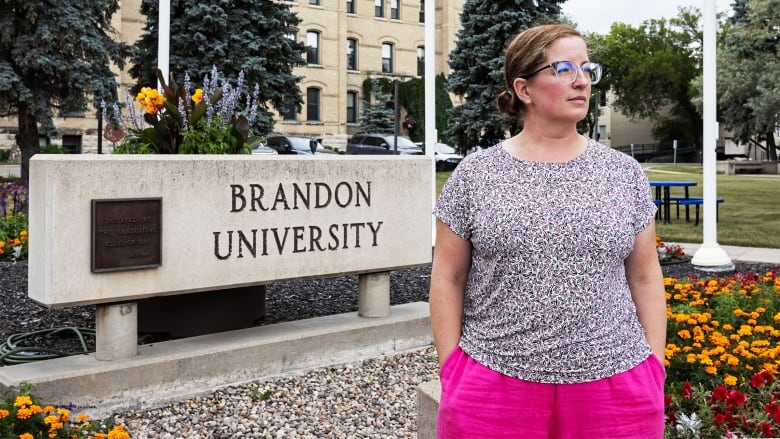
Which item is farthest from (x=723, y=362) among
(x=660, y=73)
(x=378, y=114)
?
(x=660, y=73)

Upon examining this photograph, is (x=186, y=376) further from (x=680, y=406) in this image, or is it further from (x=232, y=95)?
(x=680, y=406)

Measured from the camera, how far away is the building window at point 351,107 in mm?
48812

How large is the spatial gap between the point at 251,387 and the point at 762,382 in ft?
9.66

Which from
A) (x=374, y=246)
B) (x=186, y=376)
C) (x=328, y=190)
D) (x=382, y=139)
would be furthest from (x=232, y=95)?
(x=382, y=139)

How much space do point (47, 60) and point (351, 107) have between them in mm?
28956

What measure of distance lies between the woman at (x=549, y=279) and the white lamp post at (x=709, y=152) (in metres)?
6.99

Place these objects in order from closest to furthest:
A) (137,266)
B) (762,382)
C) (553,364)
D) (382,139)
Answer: (553,364) < (762,382) < (137,266) < (382,139)

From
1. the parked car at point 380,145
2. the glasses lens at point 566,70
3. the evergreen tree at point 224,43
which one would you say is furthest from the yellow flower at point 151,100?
the parked car at point 380,145

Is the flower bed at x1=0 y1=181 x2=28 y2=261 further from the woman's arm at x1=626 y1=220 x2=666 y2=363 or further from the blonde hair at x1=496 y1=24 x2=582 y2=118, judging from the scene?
the woman's arm at x1=626 y1=220 x2=666 y2=363

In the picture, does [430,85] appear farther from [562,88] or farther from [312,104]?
[312,104]

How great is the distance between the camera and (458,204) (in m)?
2.37

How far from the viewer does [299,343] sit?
225 inches

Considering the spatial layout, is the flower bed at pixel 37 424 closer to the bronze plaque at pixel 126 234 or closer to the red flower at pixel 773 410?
the bronze plaque at pixel 126 234

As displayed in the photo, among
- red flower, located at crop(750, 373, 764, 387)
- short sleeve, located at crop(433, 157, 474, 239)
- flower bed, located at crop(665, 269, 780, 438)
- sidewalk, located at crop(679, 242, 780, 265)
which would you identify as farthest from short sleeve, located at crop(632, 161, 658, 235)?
sidewalk, located at crop(679, 242, 780, 265)
